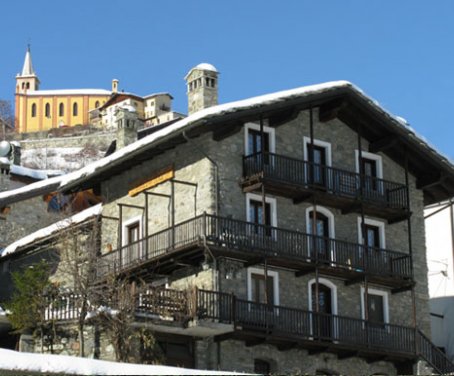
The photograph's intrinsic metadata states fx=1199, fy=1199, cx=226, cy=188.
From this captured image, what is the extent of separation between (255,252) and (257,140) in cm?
391

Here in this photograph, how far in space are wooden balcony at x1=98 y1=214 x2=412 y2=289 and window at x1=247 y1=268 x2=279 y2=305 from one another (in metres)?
0.42

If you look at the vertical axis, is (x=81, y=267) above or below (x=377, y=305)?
above

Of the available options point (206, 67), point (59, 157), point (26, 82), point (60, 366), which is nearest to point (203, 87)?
point (206, 67)

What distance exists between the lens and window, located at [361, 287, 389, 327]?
117ft

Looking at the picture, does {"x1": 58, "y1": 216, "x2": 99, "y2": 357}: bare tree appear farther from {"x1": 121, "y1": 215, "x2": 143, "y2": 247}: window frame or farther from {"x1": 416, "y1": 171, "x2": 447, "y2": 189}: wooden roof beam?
{"x1": 416, "y1": 171, "x2": 447, "y2": 189}: wooden roof beam

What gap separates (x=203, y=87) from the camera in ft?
119

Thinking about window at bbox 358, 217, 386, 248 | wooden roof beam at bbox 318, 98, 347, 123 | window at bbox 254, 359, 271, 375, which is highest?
wooden roof beam at bbox 318, 98, 347, 123

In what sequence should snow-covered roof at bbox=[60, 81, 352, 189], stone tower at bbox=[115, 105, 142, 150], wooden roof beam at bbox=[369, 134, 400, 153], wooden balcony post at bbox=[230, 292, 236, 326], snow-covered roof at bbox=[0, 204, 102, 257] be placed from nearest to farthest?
wooden balcony post at bbox=[230, 292, 236, 326], snow-covered roof at bbox=[60, 81, 352, 189], snow-covered roof at bbox=[0, 204, 102, 257], wooden roof beam at bbox=[369, 134, 400, 153], stone tower at bbox=[115, 105, 142, 150]

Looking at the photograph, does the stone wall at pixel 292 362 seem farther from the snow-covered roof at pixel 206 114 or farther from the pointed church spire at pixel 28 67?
the pointed church spire at pixel 28 67

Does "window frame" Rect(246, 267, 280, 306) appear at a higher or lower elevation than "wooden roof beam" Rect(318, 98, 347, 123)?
lower

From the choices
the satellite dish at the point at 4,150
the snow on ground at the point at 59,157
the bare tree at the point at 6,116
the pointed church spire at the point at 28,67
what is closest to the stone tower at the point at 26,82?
the pointed church spire at the point at 28,67

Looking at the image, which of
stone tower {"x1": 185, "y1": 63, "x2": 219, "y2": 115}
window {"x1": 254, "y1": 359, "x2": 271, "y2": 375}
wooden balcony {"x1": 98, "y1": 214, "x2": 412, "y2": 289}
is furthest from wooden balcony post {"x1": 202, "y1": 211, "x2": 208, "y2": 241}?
stone tower {"x1": 185, "y1": 63, "x2": 219, "y2": 115}

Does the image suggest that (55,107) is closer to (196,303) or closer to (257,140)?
(257,140)

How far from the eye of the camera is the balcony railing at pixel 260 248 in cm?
3203
